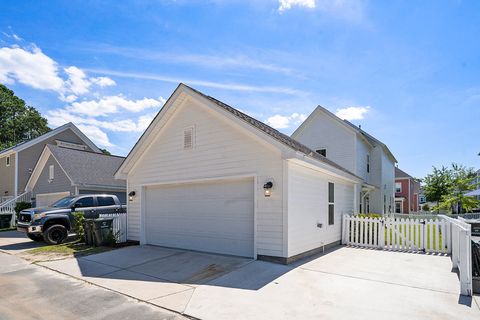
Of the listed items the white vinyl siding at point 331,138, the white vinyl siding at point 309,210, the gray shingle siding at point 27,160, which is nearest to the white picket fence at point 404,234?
the white vinyl siding at point 309,210

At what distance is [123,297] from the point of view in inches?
214

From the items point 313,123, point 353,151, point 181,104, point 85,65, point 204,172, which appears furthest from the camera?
point 313,123

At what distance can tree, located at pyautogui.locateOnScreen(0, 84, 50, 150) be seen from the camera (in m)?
42.8

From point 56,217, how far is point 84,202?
1.43 meters

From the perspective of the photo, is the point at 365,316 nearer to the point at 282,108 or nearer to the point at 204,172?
the point at 204,172

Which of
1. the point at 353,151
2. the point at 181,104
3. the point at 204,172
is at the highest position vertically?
the point at 181,104

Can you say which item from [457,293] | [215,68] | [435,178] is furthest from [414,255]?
[435,178]

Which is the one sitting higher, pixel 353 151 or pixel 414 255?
pixel 353 151

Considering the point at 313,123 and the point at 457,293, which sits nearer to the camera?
the point at 457,293

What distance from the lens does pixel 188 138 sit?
989 centimetres

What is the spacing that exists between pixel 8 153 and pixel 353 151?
1004 inches

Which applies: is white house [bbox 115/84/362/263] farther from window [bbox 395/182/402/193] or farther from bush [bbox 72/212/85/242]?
window [bbox 395/182/402/193]

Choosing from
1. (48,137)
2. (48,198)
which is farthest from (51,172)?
(48,137)

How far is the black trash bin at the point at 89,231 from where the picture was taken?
10.8m
